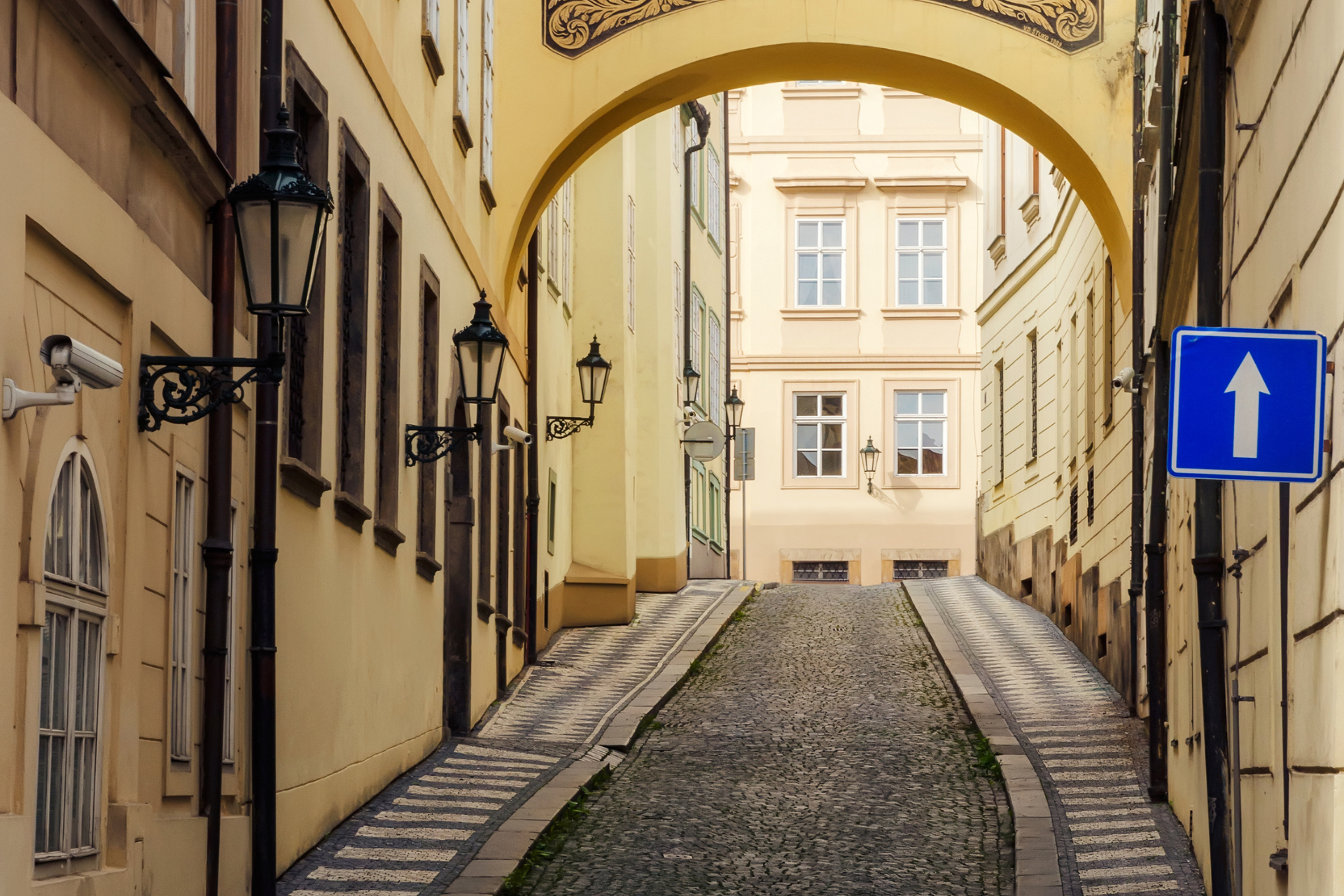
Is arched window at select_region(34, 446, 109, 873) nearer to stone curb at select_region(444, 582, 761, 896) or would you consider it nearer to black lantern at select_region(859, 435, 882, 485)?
stone curb at select_region(444, 582, 761, 896)

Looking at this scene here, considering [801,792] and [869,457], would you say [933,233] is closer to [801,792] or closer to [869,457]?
[869,457]

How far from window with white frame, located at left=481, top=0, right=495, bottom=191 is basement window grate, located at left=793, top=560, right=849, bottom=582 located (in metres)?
22.7

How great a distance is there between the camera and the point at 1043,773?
44.3 feet

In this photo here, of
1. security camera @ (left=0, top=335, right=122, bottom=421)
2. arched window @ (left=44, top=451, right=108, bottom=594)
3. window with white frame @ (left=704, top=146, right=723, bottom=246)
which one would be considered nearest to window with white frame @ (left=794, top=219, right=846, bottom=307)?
window with white frame @ (left=704, top=146, right=723, bottom=246)

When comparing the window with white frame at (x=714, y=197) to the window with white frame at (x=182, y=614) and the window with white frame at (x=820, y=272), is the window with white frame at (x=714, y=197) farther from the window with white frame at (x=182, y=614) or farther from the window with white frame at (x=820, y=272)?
the window with white frame at (x=182, y=614)

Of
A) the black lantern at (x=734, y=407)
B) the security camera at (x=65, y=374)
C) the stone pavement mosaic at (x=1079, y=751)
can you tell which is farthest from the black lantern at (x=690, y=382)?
the security camera at (x=65, y=374)

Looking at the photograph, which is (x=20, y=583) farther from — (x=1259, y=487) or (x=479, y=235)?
(x=479, y=235)

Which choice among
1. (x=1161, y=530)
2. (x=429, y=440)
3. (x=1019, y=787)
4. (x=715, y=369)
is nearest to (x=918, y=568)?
(x=715, y=369)

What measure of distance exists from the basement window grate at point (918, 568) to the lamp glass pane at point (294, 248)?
1274 inches

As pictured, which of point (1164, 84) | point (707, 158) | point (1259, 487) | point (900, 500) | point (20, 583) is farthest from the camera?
point (900, 500)

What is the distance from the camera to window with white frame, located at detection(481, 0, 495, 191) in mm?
16625

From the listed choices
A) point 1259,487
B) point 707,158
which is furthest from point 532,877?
point 707,158

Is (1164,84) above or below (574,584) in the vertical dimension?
above

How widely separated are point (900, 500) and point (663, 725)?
76.2 ft
